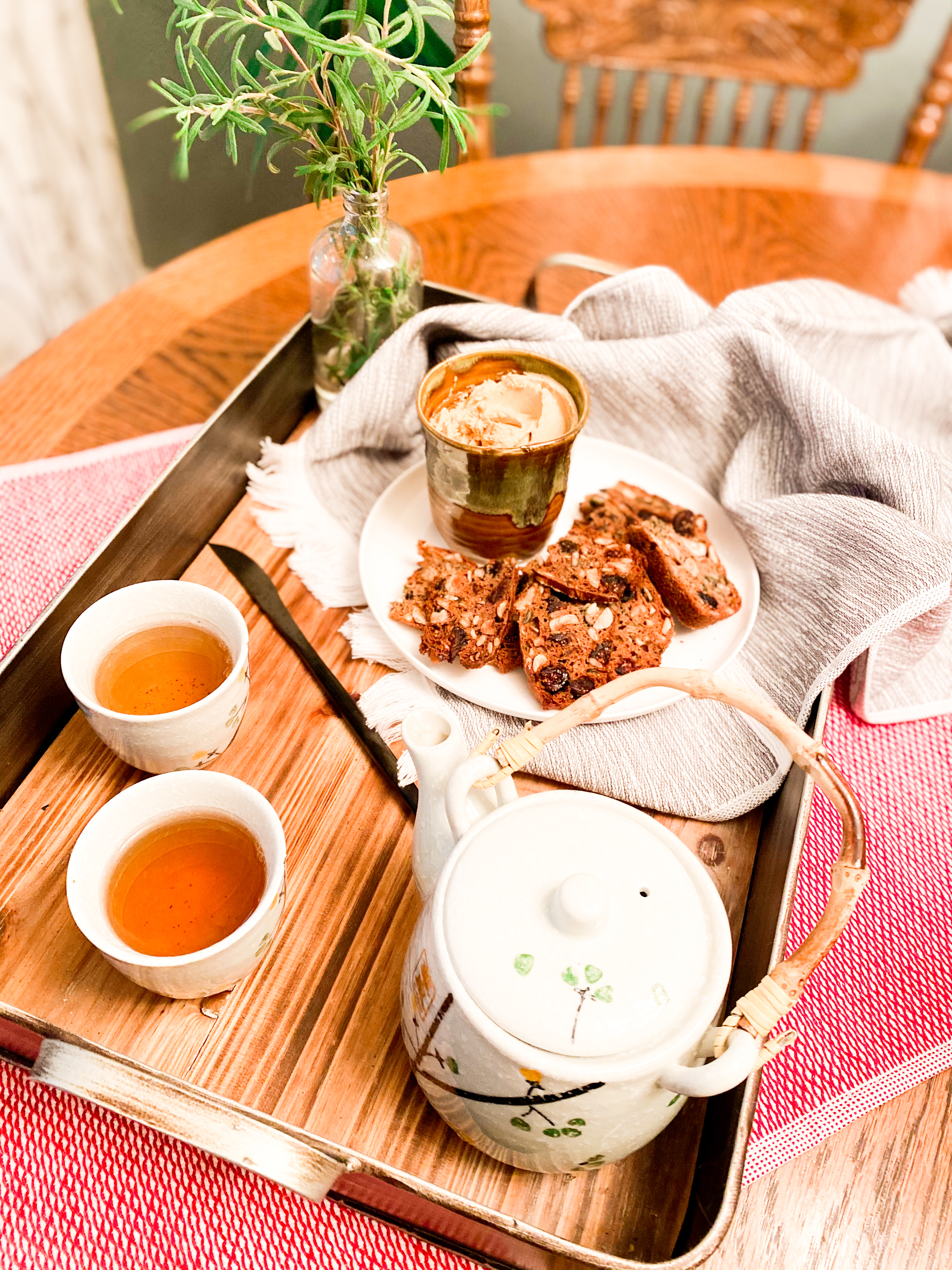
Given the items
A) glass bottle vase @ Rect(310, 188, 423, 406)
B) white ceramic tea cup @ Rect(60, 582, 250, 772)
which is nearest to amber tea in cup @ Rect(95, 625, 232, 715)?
white ceramic tea cup @ Rect(60, 582, 250, 772)

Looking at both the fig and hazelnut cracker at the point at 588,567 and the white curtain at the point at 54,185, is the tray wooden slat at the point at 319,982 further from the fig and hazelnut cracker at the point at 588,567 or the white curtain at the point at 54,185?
the white curtain at the point at 54,185

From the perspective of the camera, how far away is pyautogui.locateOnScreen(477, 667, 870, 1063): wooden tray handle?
1.63 ft

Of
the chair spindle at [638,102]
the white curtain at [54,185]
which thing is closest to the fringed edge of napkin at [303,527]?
the white curtain at [54,185]

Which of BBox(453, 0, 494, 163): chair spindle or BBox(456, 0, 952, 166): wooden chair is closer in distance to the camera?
BBox(453, 0, 494, 163): chair spindle

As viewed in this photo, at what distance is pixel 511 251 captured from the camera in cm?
147

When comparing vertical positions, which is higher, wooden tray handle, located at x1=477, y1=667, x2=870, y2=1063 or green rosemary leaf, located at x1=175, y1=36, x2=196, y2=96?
green rosemary leaf, located at x1=175, y1=36, x2=196, y2=96

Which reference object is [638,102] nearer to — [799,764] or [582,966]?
[799,764]

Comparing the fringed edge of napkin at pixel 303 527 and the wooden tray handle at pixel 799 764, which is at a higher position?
the wooden tray handle at pixel 799 764

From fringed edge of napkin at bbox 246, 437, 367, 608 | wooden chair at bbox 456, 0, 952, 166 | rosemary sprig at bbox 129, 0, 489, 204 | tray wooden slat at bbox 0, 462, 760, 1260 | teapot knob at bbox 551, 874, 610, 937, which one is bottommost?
tray wooden slat at bbox 0, 462, 760, 1260

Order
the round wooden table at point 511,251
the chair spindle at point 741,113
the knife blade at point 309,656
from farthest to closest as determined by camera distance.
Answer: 1. the chair spindle at point 741,113
2. the round wooden table at point 511,251
3. the knife blade at point 309,656

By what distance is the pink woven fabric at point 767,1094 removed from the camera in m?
0.62

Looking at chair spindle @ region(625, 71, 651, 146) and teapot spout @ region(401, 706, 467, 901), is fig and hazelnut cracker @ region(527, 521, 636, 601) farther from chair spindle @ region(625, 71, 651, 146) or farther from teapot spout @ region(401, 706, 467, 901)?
chair spindle @ region(625, 71, 651, 146)

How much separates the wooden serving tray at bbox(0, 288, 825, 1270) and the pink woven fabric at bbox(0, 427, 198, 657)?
0.48 feet

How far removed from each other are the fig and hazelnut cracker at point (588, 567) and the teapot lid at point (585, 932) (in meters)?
0.37
